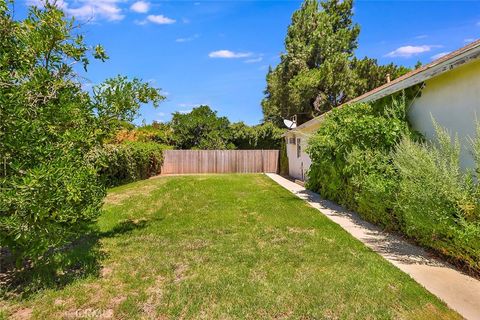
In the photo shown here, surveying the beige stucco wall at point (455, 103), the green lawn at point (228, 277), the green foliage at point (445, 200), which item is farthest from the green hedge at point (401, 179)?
the green lawn at point (228, 277)

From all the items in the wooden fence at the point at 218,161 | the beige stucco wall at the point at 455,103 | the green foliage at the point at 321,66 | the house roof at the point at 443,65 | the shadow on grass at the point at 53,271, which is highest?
the green foliage at the point at 321,66

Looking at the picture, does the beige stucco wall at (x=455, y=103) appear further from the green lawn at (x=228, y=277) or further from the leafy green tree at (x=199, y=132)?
the leafy green tree at (x=199, y=132)

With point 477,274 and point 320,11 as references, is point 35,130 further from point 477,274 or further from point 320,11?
point 320,11

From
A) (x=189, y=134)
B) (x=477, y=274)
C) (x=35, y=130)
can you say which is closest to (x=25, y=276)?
(x=35, y=130)

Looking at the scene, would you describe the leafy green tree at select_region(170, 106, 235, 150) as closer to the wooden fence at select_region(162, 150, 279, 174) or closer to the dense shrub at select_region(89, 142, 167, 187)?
the wooden fence at select_region(162, 150, 279, 174)

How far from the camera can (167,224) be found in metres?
8.63

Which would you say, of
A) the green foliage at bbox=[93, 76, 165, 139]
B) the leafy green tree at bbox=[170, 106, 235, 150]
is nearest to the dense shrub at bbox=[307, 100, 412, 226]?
the green foliage at bbox=[93, 76, 165, 139]

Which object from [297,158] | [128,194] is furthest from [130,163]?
[297,158]

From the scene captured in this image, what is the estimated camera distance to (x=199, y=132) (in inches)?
1116

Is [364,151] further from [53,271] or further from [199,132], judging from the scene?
[199,132]

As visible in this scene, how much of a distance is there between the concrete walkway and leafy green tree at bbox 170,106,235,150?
20093 mm

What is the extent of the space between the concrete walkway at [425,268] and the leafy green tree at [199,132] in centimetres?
2009

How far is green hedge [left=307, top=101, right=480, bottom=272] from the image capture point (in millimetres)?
4645

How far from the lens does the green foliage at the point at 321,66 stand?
25484mm
